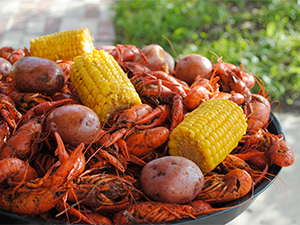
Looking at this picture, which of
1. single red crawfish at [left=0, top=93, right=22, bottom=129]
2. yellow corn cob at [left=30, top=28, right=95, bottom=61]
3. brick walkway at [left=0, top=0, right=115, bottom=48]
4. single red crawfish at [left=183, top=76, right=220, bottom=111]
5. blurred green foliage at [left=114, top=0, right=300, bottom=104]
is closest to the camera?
single red crawfish at [left=0, top=93, right=22, bottom=129]

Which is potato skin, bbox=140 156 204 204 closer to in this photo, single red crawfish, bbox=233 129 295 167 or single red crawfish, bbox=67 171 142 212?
single red crawfish, bbox=67 171 142 212

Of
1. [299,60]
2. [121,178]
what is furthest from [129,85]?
[299,60]

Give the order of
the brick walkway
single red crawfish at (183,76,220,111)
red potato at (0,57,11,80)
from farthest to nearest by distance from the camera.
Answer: the brick walkway → red potato at (0,57,11,80) → single red crawfish at (183,76,220,111)

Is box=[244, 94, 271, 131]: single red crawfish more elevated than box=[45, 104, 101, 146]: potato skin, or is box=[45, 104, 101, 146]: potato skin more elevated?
box=[45, 104, 101, 146]: potato skin

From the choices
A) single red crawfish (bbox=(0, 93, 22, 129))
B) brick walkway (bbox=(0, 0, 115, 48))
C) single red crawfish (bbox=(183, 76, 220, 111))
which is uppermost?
single red crawfish (bbox=(183, 76, 220, 111))

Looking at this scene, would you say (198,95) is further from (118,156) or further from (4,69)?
(4,69)

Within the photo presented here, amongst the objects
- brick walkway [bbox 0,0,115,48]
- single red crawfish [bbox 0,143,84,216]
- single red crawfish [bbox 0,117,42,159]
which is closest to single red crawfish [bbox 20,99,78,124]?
single red crawfish [bbox 0,117,42,159]
